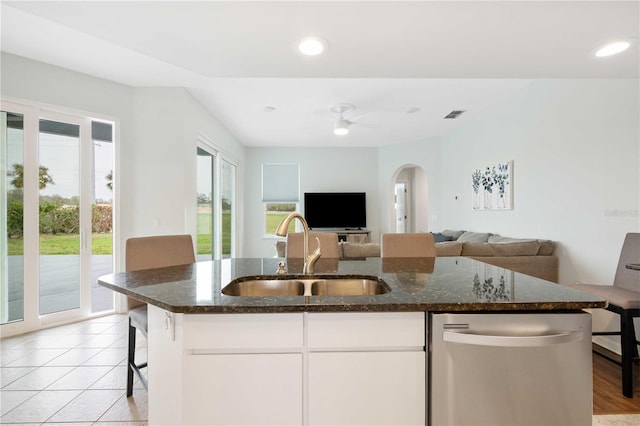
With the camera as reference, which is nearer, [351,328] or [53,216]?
[351,328]

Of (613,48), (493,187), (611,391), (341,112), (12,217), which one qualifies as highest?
(341,112)

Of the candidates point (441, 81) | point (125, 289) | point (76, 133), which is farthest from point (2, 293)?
point (441, 81)

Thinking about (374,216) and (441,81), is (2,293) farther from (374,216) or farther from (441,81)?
(374,216)

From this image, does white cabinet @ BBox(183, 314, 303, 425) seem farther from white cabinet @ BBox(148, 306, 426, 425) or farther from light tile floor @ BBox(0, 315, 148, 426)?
light tile floor @ BBox(0, 315, 148, 426)

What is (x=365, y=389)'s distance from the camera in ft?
3.42

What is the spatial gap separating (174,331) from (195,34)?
162 centimetres

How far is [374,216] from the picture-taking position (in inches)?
266

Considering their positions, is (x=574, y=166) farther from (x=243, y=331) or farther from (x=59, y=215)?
(x=59, y=215)

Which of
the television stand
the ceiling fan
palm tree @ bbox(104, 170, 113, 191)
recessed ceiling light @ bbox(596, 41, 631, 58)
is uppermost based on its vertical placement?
the ceiling fan

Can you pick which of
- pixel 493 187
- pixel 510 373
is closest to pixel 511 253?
pixel 493 187

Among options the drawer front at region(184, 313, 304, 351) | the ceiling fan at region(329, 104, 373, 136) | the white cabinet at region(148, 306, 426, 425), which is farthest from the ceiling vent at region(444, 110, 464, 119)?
the drawer front at region(184, 313, 304, 351)

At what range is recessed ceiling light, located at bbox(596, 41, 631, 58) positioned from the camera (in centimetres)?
178

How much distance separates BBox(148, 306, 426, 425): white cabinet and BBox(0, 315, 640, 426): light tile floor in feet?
3.61

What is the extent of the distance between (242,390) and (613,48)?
9.19 ft
